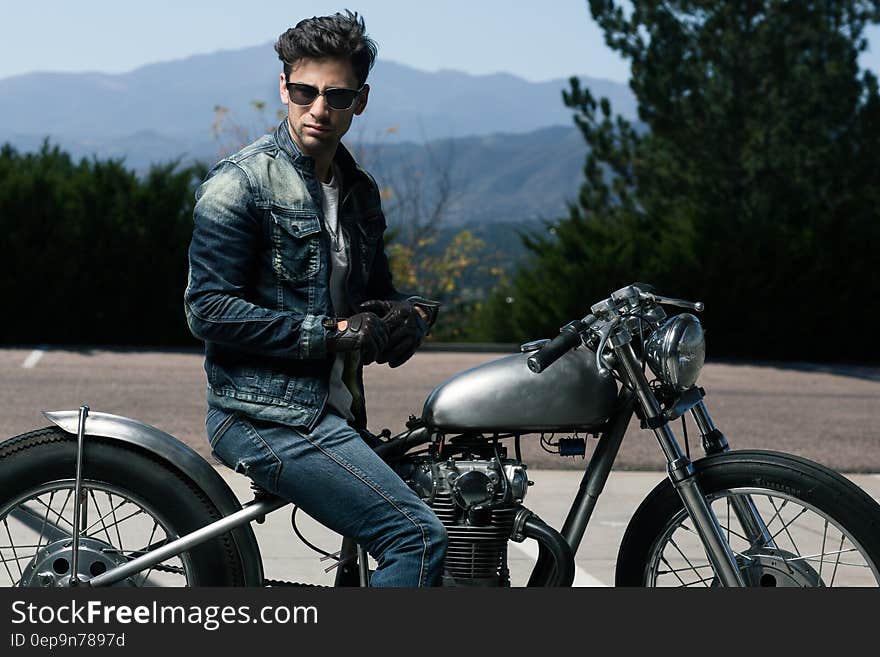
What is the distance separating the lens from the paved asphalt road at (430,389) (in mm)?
8438

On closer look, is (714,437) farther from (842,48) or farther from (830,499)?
(842,48)

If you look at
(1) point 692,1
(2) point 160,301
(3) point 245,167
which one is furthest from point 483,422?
(1) point 692,1

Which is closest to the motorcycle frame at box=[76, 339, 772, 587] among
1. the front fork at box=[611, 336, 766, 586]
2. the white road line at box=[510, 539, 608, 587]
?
the front fork at box=[611, 336, 766, 586]

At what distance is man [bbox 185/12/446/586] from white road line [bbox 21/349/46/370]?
32.1 ft

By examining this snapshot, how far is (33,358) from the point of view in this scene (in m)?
13.1

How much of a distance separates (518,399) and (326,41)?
91cm

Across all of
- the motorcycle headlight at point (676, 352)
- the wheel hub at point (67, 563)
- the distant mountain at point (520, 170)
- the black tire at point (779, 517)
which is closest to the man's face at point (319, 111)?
the motorcycle headlight at point (676, 352)

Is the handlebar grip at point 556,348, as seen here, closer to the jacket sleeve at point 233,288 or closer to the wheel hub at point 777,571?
the jacket sleeve at point 233,288

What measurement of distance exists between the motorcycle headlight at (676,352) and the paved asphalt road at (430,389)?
435 cm

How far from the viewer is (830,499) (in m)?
3.06

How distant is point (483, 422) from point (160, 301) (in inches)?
490

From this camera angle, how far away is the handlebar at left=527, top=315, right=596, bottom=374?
2920 millimetres

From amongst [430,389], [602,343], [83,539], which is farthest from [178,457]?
[430,389]

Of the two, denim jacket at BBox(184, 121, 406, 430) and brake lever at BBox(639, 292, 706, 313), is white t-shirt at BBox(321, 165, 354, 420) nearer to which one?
denim jacket at BBox(184, 121, 406, 430)
